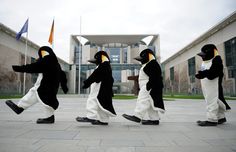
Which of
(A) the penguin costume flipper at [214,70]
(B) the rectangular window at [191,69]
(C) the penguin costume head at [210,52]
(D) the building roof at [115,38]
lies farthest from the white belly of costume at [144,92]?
(D) the building roof at [115,38]

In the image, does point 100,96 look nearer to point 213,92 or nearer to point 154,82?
point 154,82

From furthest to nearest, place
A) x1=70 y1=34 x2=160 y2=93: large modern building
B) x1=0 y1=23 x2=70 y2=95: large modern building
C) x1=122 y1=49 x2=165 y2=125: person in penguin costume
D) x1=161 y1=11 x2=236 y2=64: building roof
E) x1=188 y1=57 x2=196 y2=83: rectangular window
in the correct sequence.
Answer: x1=70 y1=34 x2=160 y2=93: large modern building
x1=188 y1=57 x2=196 y2=83: rectangular window
x1=0 y1=23 x2=70 y2=95: large modern building
x1=161 y1=11 x2=236 y2=64: building roof
x1=122 y1=49 x2=165 y2=125: person in penguin costume

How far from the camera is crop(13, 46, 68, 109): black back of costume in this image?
4820mm

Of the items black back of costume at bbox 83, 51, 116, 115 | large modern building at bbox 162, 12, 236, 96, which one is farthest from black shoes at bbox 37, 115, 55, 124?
large modern building at bbox 162, 12, 236, 96

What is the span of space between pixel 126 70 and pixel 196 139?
5169cm

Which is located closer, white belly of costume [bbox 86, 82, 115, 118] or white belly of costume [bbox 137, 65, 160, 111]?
white belly of costume [bbox 86, 82, 115, 118]

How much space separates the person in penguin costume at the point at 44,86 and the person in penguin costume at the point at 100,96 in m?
0.89

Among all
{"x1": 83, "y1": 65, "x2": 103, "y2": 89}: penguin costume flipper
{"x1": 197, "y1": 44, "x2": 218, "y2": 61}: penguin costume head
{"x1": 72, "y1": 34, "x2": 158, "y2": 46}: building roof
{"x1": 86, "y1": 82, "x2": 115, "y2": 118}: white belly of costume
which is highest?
{"x1": 72, "y1": 34, "x2": 158, "y2": 46}: building roof

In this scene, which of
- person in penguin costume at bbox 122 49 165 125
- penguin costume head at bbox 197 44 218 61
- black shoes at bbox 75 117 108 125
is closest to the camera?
black shoes at bbox 75 117 108 125

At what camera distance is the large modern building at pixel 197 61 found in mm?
30375

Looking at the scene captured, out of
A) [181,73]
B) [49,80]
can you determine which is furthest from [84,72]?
[49,80]

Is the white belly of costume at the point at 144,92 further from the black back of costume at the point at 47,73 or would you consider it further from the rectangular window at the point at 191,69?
the rectangular window at the point at 191,69

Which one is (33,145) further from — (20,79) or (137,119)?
(20,79)

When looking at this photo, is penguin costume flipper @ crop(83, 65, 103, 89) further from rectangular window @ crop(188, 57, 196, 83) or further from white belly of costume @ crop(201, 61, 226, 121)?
rectangular window @ crop(188, 57, 196, 83)
